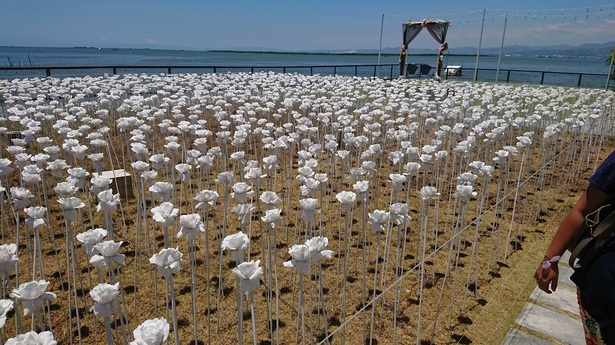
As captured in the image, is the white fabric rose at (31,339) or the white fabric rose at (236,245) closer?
the white fabric rose at (31,339)

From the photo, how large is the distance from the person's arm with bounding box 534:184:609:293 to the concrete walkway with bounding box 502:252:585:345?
4.76 ft

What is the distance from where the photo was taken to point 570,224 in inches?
88.0

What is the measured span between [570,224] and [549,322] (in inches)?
77.5

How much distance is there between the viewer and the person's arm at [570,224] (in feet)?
6.85

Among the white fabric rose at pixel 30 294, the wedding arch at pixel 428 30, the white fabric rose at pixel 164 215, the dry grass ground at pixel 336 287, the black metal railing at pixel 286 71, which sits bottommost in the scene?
the dry grass ground at pixel 336 287

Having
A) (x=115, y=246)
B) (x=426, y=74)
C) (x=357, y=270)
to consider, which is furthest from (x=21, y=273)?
(x=426, y=74)

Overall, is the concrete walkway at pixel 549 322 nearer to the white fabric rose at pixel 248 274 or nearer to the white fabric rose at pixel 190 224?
the white fabric rose at pixel 248 274

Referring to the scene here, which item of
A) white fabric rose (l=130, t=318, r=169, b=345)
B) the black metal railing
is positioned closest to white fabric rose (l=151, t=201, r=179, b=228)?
white fabric rose (l=130, t=318, r=169, b=345)

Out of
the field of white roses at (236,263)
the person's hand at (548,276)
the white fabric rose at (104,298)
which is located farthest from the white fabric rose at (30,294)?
the person's hand at (548,276)

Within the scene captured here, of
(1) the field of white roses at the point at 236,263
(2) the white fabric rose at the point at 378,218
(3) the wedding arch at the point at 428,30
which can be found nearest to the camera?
(1) the field of white roses at the point at 236,263

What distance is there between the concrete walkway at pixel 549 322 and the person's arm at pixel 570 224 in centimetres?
145

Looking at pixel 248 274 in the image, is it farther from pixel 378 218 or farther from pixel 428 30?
pixel 428 30

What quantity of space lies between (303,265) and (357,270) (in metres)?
2.46

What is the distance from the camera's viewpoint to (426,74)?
104 feet
